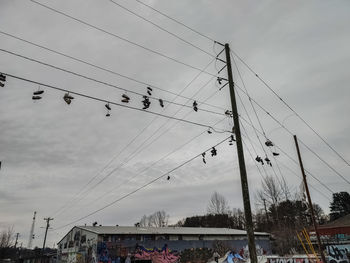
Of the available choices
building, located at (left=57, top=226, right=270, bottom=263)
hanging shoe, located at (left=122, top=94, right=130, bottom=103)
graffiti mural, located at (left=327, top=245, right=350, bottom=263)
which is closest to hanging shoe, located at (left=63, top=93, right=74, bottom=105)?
hanging shoe, located at (left=122, top=94, right=130, bottom=103)

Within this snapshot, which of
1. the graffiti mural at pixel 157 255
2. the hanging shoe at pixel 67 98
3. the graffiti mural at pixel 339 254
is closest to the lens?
the hanging shoe at pixel 67 98

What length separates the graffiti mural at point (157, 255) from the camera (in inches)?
1154

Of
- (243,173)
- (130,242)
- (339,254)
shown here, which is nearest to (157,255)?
(130,242)

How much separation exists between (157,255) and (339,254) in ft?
67.0

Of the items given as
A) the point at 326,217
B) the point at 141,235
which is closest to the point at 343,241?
the point at 141,235

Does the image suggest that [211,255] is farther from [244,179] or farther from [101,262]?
[244,179]

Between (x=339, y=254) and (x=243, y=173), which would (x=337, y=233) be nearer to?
(x=339, y=254)

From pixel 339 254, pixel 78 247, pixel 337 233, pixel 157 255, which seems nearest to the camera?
pixel 339 254

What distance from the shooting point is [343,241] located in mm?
33812

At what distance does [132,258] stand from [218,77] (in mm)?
25489

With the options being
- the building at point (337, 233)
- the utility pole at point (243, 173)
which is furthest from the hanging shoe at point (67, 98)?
the building at point (337, 233)

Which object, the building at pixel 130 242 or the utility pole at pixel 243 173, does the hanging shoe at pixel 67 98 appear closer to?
the utility pole at pixel 243 173

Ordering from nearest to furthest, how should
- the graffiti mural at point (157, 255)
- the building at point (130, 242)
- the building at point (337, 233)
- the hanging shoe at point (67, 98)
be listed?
the hanging shoe at point (67, 98), the building at point (130, 242), the graffiti mural at point (157, 255), the building at point (337, 233)

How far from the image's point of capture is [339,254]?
17250 mm
